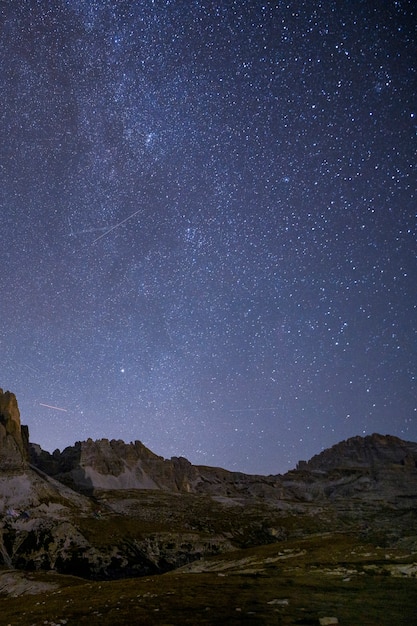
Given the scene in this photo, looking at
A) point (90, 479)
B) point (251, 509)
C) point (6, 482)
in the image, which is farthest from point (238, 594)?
point (90, 479)

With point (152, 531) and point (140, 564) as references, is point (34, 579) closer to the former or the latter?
point (140, 564)

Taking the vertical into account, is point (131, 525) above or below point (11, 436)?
below

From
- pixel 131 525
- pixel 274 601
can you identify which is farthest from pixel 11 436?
pixel 274 601

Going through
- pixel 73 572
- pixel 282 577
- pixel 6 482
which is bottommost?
pixel 73 572

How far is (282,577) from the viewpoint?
30.6m

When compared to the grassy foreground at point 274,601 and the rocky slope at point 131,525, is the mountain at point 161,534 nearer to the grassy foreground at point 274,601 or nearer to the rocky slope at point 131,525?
the rocky slope at point 131,525

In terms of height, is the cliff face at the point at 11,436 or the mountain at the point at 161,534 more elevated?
the cliff face at the point at 11,436

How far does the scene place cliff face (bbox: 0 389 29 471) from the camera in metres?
131

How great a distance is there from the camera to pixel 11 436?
474 feet

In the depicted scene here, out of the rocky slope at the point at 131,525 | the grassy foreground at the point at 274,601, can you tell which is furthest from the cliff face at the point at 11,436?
the grassy foreground at the point at 274,601

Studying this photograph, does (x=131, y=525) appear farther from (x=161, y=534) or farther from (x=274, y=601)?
(x=274, y=601)

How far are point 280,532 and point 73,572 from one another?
5426 cm

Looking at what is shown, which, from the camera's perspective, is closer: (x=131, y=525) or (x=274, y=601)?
(x=274, y=601)

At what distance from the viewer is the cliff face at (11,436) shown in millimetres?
130625
